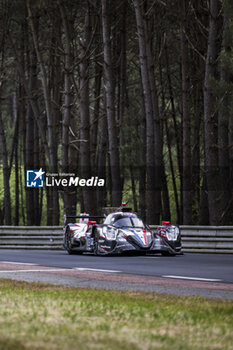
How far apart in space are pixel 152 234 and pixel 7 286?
11.1 m

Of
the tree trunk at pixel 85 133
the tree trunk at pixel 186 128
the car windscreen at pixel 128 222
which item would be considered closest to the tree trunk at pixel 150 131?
the tree trunk at pixel 186 128

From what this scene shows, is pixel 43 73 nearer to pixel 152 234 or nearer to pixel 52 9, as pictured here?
pixel 52 9

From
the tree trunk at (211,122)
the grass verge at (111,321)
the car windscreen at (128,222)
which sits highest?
the tree trunk at (211,122)

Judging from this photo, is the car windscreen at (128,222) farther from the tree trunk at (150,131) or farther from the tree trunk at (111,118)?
the tree trunk at (111,118)

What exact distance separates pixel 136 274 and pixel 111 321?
27.1 ft

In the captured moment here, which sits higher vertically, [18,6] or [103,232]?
[18,6]

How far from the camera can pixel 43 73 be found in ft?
124

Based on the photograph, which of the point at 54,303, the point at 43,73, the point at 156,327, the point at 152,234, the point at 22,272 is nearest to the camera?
the point at 156,327

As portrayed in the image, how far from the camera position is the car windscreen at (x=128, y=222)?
24.9 m

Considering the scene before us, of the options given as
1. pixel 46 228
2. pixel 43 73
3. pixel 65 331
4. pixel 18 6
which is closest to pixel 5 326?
pixel 65 331

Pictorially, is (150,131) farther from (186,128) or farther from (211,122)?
(211,122)

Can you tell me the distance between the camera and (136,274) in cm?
1683

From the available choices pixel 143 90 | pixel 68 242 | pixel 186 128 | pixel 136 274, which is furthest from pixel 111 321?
pixel 143 90

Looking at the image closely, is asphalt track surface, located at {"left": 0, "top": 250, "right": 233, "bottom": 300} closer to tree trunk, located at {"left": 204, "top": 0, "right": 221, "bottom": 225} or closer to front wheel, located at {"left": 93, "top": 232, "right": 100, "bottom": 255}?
front wheel, located at {"left": 93, "top": 232, "right": 100, "bottom": 255}
